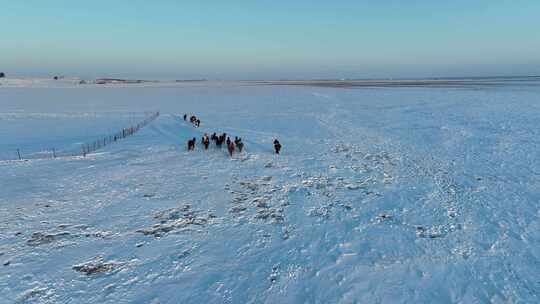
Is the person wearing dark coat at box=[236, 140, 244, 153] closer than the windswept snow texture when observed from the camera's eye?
No

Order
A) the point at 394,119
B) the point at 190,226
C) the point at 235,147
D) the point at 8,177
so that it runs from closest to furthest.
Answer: the point at 190,226 < the point at 8,177 < the point at 235,147 < the point at 394,119

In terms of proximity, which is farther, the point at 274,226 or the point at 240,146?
the point at 240,146

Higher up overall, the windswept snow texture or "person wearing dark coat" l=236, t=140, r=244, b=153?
"person wearing dark coat" l=236, t=140, r=244, b=153

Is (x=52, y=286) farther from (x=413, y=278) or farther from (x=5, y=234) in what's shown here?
(x=413, y=278)

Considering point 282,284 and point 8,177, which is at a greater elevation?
point 8,177

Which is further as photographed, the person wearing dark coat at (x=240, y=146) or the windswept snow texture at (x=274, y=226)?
the person wearing dark coat at (x=240, y=146)

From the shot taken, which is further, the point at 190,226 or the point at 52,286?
the point at 190,226

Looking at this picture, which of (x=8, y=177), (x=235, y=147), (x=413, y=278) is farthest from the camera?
(x=235, y=147)

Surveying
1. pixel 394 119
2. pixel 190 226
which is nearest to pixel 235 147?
pixel 190 226
